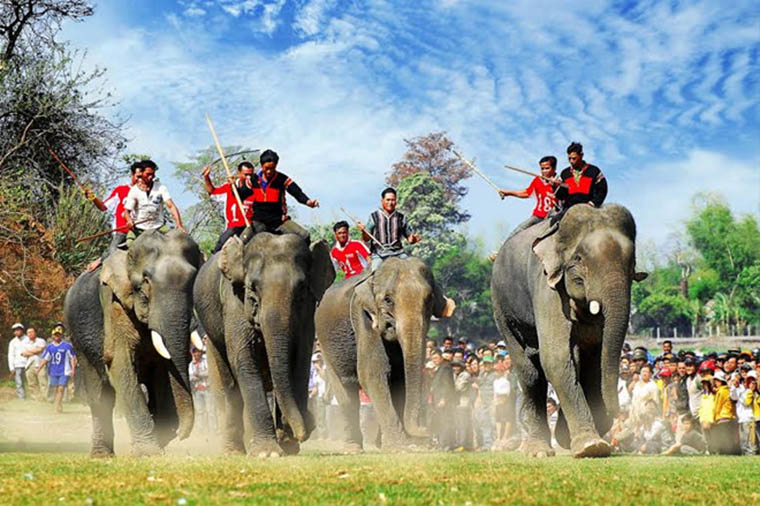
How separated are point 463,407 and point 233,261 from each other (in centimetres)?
1076

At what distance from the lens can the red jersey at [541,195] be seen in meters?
15.4

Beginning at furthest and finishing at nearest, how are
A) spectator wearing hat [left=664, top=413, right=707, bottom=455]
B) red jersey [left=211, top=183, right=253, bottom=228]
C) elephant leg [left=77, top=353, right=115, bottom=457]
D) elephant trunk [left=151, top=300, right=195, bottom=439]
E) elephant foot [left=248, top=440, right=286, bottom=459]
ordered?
spectator wearing hat [left=664, top=413, right=707, bottom=455] → red jersey [left=211, top=183, right=253, bottom=228] → elephant leg [left=77, top=353, right=115, bottom=457] → elephant trunk [left=151, top=300, right=195, bottom=439] → elephant foot [left=248, top=440, right=286, bottom=459]

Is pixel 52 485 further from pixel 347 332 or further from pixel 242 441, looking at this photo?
pixel 347 332

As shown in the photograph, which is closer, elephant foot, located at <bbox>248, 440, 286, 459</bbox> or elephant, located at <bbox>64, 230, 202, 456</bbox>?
elephant foot, located at <bbox>248, 440, 286, 459</bbox>

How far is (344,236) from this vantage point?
63.0ft

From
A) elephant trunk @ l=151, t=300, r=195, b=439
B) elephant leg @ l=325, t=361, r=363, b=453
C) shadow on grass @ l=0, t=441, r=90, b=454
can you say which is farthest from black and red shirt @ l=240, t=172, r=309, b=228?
shadow on grass @ l=0, t=441, r=90, b=454

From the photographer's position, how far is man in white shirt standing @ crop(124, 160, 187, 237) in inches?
584

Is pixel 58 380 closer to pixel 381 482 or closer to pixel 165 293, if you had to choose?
pixel 165 293

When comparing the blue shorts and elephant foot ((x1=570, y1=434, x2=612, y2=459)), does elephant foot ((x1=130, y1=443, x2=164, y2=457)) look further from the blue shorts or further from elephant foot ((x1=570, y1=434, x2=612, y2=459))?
the blue shorts

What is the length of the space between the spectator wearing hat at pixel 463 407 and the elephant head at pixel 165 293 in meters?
9.77

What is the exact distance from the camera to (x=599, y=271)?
11.5 m

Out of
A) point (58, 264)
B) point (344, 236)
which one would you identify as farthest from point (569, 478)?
point (58, 264)

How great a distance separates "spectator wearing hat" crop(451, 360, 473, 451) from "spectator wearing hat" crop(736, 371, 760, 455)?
5.79 meters

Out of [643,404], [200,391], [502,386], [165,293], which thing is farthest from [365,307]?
[200,391]
